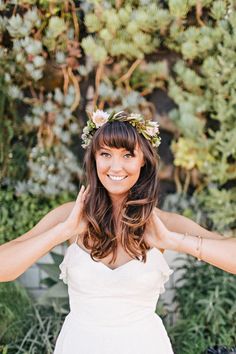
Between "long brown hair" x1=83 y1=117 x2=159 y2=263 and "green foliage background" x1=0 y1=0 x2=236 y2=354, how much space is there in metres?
1.90

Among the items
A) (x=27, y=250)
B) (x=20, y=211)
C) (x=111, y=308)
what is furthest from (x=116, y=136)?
(x=20, y=211)

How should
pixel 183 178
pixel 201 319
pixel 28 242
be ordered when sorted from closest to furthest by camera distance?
pixel 28 242 → pixel 201 319 → pixel 183 178

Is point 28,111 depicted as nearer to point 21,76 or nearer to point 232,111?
point 21,76

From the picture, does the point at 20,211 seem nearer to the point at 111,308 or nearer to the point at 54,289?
the point at 54,289

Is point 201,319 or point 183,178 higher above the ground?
point 183,178

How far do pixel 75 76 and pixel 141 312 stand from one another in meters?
2.57

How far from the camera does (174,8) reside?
448 centimetres

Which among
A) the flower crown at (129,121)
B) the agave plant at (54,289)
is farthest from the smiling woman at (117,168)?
the agave plant at (54,289)

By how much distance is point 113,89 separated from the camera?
492 cm

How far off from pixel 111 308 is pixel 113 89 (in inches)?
98.1

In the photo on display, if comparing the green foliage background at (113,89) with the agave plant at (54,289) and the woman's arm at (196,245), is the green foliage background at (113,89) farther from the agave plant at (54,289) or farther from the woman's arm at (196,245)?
the woman's arm at (196,245)

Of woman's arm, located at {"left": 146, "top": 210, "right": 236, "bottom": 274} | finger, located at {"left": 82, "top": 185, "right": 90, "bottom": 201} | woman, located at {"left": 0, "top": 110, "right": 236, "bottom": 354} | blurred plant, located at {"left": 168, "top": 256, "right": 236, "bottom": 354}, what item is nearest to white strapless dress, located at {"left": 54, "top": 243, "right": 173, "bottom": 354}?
woman, located at {"left": 0, "top": 110, "right": 236, "bottom": 354}

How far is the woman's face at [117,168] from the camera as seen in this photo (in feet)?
8.76

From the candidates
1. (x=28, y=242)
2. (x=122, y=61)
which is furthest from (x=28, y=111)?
(x=28, y=242)
